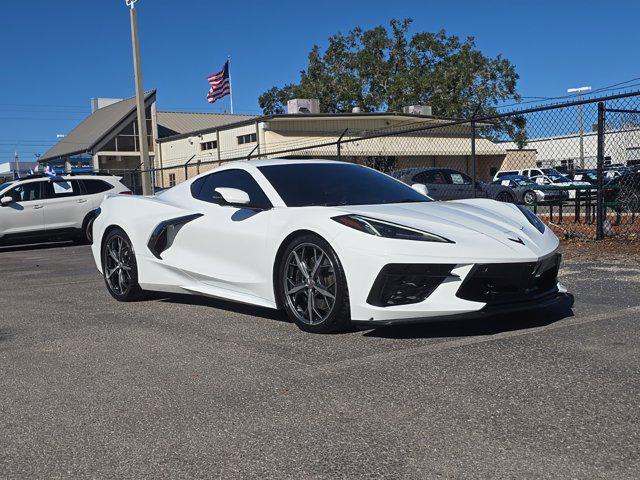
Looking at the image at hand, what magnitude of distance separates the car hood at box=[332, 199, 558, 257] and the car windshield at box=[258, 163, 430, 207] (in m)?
0.32

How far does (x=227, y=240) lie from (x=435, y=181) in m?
13.6

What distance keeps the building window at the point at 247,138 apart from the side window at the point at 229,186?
3037cm

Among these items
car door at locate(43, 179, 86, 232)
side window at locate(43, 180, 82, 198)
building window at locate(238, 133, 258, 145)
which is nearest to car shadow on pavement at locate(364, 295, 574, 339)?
car door at locate(43, 179, 86, 232)

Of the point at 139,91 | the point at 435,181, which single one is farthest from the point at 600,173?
the point at 139,91

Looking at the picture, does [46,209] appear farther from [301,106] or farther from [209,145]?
[209,145]

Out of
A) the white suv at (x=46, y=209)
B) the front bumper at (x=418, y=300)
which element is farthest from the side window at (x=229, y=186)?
the white suv at (x=46, y=209)

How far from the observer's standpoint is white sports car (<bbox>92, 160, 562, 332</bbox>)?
4617mm

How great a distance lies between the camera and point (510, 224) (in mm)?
5305

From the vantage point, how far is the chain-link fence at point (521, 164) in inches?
424

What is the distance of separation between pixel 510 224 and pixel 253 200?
1.97 m

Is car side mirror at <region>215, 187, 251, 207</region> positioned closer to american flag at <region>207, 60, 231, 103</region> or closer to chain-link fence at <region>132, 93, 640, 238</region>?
chain-link fence at <region>132, 93, 640, 238</region>

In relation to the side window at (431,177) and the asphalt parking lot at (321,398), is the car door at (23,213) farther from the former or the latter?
the asphalt parking lot at (321,398)

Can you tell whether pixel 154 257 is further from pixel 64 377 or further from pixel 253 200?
pixel 64 377

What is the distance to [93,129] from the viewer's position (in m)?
50.8
